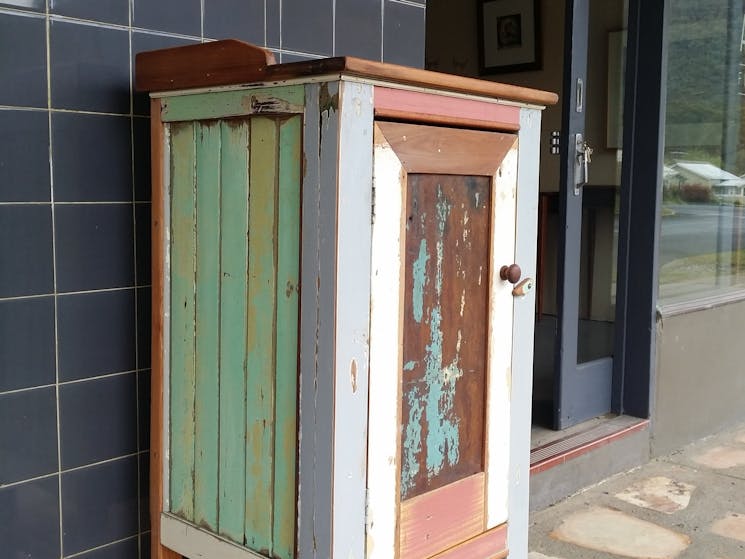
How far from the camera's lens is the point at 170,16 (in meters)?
2.07

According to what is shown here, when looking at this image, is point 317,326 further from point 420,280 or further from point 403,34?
point 403,34

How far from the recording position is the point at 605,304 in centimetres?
386

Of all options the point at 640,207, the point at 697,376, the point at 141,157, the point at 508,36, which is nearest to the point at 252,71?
the point at 141,157

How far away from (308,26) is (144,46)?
1.61ft

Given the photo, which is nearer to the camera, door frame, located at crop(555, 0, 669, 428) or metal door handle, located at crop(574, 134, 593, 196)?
metal door handle, located at crop(574, 134, 593, 196)

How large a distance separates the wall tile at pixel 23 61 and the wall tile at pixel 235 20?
41cm

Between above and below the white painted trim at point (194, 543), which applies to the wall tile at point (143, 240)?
above

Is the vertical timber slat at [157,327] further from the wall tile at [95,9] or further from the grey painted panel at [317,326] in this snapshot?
the grey painted panel at [317,326]

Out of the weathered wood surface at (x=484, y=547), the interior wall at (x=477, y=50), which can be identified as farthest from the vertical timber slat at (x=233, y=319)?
the interior wall at (x=477, y=50)

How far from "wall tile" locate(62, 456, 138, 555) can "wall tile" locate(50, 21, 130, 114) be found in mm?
809

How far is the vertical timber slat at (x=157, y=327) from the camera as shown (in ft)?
6.36

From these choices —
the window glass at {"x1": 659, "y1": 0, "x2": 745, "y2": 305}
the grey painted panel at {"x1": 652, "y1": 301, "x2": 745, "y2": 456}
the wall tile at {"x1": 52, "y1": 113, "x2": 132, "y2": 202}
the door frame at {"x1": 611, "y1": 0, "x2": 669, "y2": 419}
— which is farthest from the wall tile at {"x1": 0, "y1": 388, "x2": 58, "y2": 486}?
the window glass at {"x1": 659, "y1": 0, "x2": 745, "y2": 305}

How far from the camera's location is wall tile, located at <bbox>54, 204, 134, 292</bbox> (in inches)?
76.2

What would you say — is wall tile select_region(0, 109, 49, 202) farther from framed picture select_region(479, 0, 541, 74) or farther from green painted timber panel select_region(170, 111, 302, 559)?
framed picture select_region(479, 0, 541, 74)
